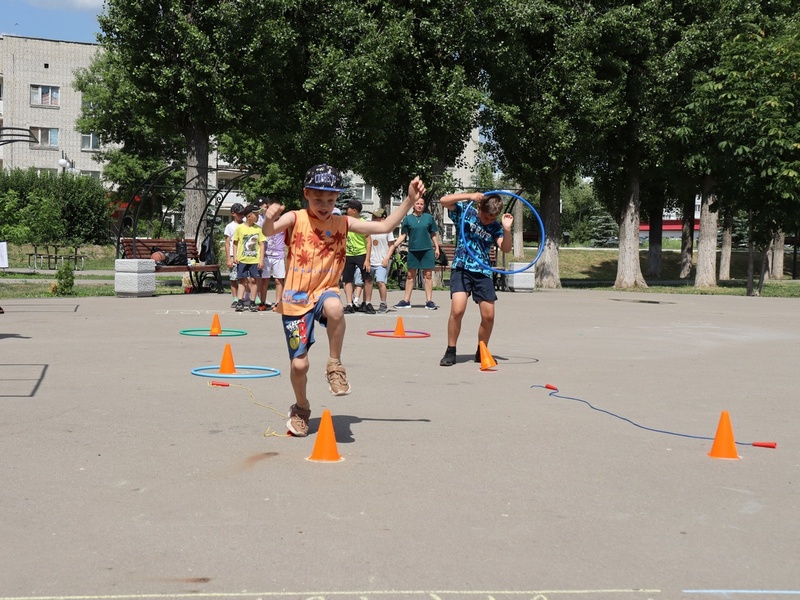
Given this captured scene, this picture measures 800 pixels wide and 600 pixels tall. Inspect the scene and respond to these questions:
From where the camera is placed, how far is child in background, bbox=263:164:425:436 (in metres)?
7.19

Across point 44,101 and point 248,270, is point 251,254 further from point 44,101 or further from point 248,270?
point 44,101

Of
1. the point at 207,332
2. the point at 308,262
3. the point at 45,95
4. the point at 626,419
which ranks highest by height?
the point at 45,95

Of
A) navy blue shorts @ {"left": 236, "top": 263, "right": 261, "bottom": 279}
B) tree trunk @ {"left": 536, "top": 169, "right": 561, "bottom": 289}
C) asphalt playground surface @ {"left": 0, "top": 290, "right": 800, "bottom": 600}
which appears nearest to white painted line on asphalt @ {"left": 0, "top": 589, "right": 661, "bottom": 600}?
asphalt playground surface @ {"left": 0, "top": 290, "right": 800, "bottom": 600}

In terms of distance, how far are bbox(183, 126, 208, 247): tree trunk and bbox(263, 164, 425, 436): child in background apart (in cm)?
2117

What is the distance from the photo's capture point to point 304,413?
24.3 ft

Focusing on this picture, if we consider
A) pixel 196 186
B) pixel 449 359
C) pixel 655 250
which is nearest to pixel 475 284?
pixel 449 359

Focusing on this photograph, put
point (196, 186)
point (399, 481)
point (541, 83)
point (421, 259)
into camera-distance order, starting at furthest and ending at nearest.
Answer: point (541, 83)
point (196, 186)
point (421, 259)
point (399, 481)

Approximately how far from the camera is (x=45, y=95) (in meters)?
67.0

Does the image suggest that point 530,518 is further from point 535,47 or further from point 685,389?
point 535,47

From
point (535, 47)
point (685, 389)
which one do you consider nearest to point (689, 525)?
point (685, 389)

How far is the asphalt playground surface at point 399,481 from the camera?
447 cm

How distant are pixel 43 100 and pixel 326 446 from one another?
66.3 metres

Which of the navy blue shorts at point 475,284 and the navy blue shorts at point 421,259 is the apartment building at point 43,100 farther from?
the navy blue shorts at point 475,284

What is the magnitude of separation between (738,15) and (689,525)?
32.1 metres
